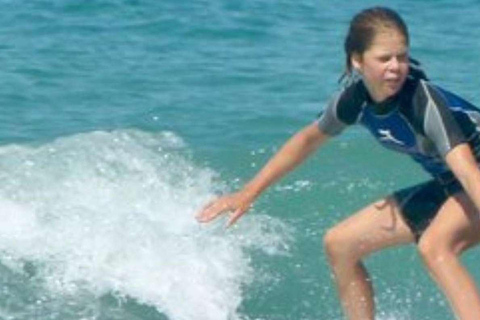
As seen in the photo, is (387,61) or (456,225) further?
(456,225)

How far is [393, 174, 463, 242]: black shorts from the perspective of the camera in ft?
21.1

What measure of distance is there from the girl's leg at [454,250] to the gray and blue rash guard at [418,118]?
19 cm

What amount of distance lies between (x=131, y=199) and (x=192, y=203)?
0.35 metres

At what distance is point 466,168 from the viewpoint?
19.9 ft

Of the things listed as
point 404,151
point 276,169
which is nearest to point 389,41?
point 404,151

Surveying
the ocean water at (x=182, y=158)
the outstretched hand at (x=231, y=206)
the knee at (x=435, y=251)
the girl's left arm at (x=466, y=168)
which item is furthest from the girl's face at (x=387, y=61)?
the ocean water at (x=182, y=158)

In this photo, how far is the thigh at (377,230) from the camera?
21.4ft

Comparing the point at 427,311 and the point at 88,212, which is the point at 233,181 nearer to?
the point at 88,212

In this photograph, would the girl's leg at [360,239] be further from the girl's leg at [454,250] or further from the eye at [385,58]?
the eye at [385,58]

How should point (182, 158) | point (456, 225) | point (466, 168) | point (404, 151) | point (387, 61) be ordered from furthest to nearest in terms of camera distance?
point (182, 158) < point (404, 151) < point (456, 225) < point (387, 61) < point (466, 168)

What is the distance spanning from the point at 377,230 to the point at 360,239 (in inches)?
3.1

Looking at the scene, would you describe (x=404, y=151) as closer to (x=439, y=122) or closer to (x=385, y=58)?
(x=439, y=122)

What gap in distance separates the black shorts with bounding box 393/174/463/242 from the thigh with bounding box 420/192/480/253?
0.29 feet

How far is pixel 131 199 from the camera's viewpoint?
360 inches
